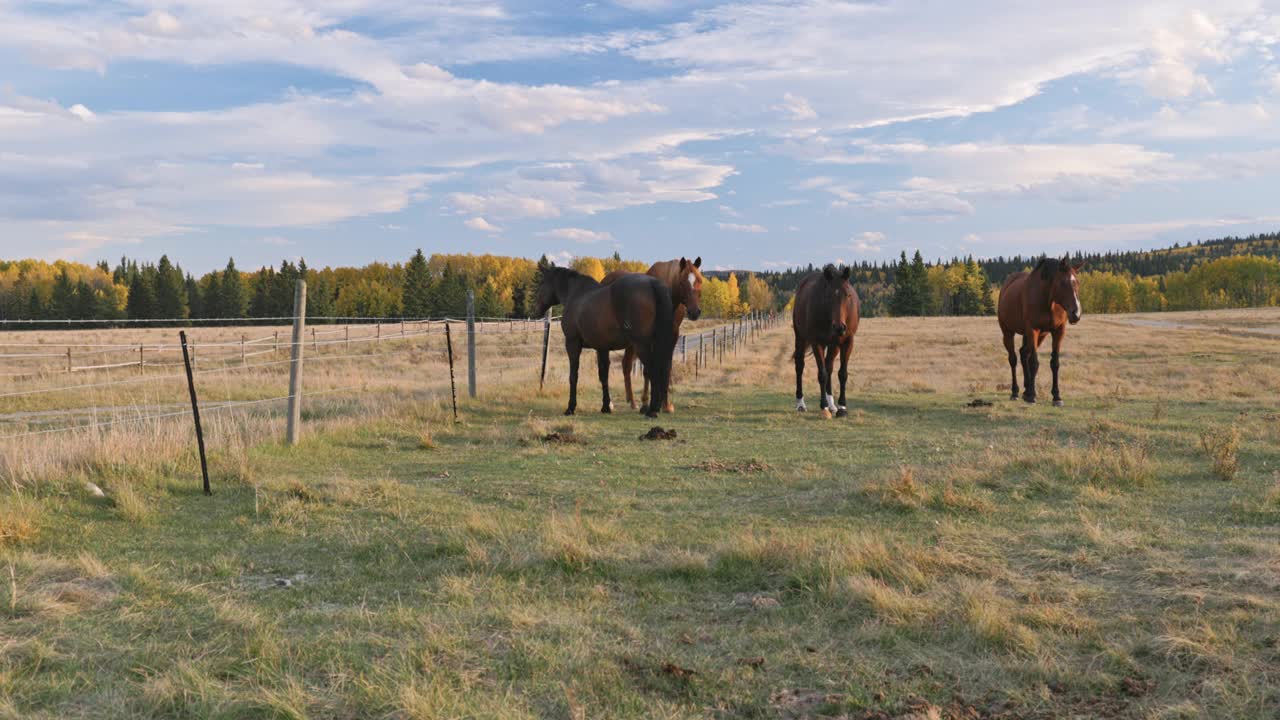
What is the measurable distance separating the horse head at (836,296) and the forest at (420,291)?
58.5m

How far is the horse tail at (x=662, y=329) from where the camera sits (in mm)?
12836

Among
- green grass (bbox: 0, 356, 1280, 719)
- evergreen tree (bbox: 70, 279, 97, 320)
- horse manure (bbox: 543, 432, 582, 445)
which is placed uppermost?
evergreen tree (bbox: 70, 279, 97, 320)

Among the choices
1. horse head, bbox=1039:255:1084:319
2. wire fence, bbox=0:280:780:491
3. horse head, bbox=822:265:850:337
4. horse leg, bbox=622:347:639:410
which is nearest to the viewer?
wire fence, bbox=0:280:780:491

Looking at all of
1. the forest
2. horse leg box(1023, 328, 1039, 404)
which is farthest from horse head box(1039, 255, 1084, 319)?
the forest

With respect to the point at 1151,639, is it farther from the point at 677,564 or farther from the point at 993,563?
the point at 677,564

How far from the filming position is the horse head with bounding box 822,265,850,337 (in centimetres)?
1312

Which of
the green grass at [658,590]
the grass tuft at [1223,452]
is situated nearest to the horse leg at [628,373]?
the green grass at [658,590]

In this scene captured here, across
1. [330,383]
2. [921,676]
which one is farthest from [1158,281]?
[921,676]

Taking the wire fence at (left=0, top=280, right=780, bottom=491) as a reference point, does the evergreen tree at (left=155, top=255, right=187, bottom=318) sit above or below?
above

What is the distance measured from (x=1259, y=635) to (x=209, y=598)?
5959 millimetres

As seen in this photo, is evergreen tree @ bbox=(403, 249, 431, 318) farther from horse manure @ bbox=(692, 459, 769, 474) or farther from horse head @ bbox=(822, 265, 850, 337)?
horse manure @ bbox=(692, 459, 769, 474)

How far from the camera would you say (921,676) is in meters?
3.86

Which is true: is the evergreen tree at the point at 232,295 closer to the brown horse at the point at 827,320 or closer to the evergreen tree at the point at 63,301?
the evergreen tree at the point at 63,301

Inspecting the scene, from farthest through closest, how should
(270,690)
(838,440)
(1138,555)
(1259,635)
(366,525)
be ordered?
(838,440) → (366,525) → (1138,555) → (1259,635) → (270,690)
